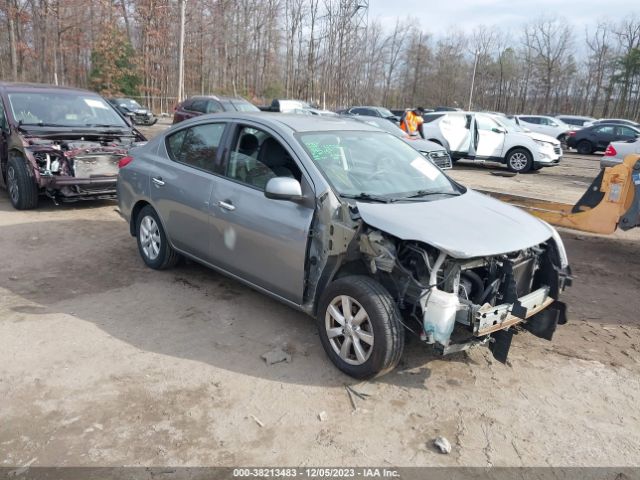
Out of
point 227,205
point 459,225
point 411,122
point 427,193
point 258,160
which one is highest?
point 411,122

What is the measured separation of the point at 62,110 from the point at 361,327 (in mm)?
7223

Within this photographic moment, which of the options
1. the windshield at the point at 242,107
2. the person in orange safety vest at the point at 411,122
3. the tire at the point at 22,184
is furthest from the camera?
the windshield at the point at 242,107

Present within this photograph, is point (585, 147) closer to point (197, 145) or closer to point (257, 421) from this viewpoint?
point (197, 145)

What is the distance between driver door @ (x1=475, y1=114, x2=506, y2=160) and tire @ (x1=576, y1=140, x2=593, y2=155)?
11.4m

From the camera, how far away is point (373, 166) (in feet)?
14.0

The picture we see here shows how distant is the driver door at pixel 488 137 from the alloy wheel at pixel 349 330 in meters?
13.6

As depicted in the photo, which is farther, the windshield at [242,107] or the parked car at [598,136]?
the parked car at [598,136]

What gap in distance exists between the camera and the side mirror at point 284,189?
3.65 meters

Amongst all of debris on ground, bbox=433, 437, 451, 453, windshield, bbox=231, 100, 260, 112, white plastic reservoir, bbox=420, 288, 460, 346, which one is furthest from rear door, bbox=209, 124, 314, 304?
windshield, bbox=231, 100, 260, 112

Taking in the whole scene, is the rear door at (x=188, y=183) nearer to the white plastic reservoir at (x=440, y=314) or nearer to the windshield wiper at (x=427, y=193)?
the windshield wiper at (x=427, y=193)

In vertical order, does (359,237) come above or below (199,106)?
below

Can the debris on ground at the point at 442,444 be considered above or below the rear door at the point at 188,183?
below

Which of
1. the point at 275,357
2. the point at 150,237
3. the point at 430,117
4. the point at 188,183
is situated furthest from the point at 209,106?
the point at 275,357

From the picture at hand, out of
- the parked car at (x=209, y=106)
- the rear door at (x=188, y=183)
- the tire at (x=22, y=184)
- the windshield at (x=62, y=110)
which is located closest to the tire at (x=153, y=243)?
the rear door at (x=188, y=183)
